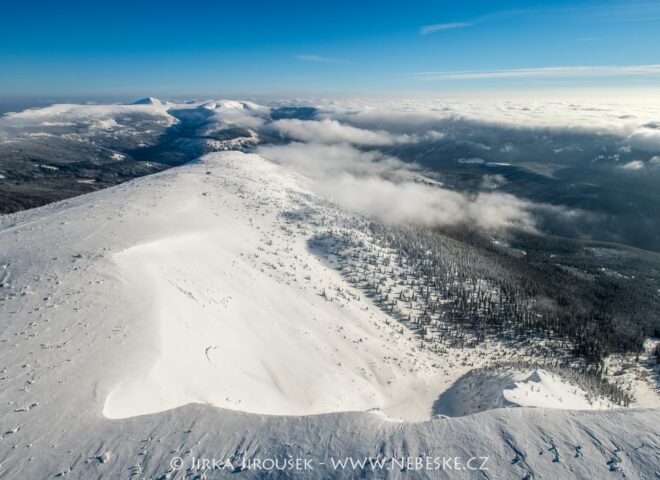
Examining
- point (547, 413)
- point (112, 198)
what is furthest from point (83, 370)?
point (112, 198)

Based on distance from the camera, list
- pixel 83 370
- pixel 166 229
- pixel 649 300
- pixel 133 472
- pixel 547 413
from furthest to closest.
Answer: pixel 649 300 → pixel 166 229 → pixel 83 370 → pixel 547 413 → pixel 133 472

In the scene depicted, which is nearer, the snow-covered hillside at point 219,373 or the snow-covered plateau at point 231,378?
the snow-covered plateau at point 231,378

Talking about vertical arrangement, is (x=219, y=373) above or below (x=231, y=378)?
above

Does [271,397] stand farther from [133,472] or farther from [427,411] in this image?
[427,411]

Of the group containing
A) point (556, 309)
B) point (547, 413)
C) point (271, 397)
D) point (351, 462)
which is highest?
point (351, 462)
